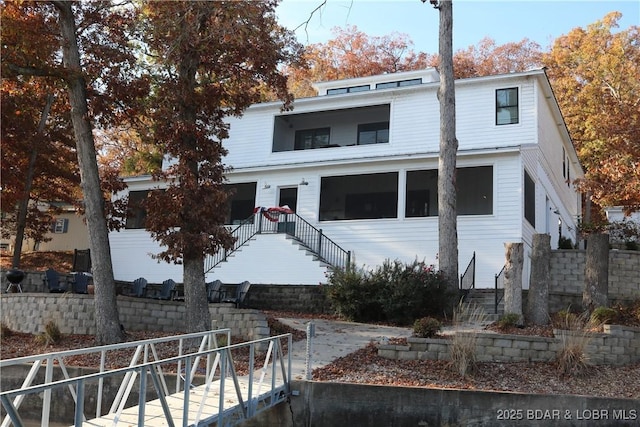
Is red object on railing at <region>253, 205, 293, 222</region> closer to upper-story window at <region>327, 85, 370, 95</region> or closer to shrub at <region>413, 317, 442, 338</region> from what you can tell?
upper-story window at <region>327, 85, 370, 95</region>

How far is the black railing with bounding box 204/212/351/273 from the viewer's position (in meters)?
19.4

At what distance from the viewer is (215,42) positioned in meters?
11.8

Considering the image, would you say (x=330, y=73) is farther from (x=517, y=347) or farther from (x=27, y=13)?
(x=517, y=347)

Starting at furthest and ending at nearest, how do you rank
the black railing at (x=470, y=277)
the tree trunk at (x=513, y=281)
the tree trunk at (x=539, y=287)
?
the black railing at (x=470, y=277) < the tree trunk at (x=513, y=281) < the tree trunk at (x=539, y=287)

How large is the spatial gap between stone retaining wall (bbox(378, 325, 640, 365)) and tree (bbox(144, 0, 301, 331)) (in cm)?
431

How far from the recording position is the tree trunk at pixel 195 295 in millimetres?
11688

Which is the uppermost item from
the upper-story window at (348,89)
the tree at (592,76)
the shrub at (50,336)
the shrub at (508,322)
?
the tree at (592,76)

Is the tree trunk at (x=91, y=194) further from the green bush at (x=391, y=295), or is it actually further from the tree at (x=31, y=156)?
the green bush at (x=391, y=295)

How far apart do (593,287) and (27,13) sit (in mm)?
12974

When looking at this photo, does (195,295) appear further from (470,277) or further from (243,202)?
(243,202)

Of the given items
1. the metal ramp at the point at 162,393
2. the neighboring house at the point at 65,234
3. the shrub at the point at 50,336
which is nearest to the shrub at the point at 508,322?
the metal ramp at the point at 162,393

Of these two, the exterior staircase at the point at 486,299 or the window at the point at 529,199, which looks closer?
the exterior staircase at the point at 486,299

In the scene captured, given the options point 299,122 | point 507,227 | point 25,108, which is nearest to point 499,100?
point 507,227

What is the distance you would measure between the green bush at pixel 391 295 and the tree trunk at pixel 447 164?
68cm
